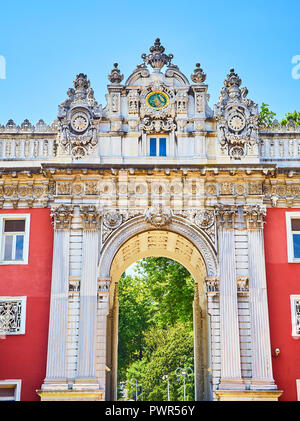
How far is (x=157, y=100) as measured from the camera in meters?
24.5

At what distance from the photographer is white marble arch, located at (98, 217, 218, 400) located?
75.1 ft

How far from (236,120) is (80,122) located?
650 cm

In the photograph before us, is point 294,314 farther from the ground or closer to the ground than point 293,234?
closer to the ground

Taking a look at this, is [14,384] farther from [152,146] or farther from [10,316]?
[152,146]

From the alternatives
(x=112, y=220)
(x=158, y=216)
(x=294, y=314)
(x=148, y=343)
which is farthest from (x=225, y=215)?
(x=148, y=343)

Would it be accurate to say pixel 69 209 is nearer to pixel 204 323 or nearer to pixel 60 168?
pixel 60 168

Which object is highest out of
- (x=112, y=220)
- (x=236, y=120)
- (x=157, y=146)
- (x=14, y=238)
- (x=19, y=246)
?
(x=236, y=120)

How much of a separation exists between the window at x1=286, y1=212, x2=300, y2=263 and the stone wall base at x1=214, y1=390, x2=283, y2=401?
5.34 metres

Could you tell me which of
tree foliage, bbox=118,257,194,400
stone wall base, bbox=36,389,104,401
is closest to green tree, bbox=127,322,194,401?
tree foliage, bbox=118,257,194,400

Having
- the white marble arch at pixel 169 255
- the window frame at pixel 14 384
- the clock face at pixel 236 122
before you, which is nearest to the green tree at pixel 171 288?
the white marble arch at pixel 169 255

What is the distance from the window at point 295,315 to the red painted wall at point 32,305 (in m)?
9.48

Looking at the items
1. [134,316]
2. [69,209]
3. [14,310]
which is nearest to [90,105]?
[69,209]

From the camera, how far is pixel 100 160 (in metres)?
23.6
